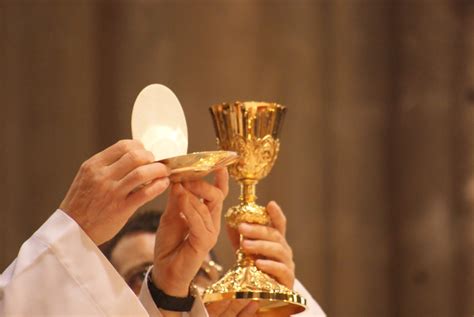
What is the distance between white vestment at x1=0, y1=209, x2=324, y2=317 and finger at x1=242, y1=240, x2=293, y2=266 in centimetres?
48

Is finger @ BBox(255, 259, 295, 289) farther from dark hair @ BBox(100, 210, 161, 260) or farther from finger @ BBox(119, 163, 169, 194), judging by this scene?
dark hair @ BBox(100, 210, 161, 260)

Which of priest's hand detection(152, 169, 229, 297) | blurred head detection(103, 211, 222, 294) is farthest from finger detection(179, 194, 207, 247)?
blurred head detection(103, 211, 222, 294)

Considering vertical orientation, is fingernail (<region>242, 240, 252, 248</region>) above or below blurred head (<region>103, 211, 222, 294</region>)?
above

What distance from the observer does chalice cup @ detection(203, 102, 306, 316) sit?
2.30 meters

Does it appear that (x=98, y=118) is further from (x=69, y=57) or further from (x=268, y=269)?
(x=268, y=269)

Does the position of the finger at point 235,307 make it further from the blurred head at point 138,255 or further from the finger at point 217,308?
the blurred head at point 138,255

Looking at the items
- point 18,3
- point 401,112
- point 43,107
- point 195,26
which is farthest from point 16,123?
point 401,112

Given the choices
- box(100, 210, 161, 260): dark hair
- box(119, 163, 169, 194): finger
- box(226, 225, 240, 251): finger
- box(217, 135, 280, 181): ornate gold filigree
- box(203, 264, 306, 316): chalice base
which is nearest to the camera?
box(119, 163, 169, 194): finger

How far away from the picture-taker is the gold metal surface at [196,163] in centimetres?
196

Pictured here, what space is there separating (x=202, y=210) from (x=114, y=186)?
1.03 feet

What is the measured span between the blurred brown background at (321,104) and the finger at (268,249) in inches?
52.6

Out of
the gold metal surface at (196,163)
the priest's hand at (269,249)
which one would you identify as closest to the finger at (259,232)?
the priest's hand at (269,249)

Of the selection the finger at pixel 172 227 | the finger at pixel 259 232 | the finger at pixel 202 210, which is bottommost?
the finger at pixel 259 232

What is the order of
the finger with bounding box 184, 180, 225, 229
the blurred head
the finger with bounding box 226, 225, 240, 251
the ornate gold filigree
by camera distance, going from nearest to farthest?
the finger with bounding box 184, 180, 225, 229 < the ornate gold filigree < the finger with bounding box 226, 225, 240, 251 < the blurred head
